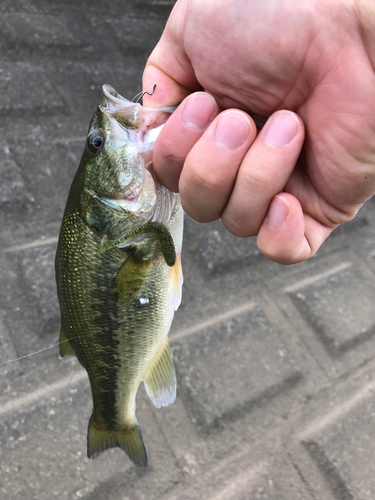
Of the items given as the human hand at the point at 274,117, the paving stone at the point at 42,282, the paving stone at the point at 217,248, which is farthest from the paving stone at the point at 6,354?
the human hand at the point at 274,117

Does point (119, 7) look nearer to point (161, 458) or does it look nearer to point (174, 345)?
point (174, 345)

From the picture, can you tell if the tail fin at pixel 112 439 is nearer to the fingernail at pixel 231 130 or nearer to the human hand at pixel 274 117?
the human hand at pixel 274 117

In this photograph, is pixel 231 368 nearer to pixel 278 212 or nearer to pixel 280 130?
pixel 278 212

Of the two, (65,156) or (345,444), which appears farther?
(65,156)

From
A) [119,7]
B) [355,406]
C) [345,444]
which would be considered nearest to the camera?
[345,444]

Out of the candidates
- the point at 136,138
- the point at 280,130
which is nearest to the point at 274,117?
the point at 280,130

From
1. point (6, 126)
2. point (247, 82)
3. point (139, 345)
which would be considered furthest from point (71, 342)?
point (6, 126)

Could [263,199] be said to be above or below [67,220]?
above
